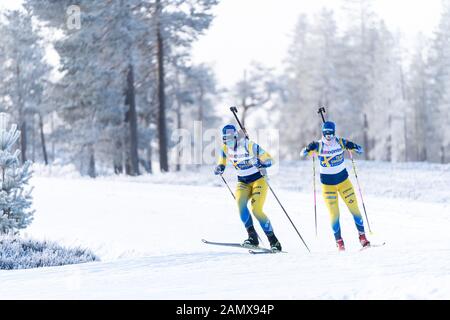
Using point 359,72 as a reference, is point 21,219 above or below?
below

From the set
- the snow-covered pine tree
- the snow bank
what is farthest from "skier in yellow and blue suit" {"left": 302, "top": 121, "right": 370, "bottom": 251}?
the snow-covered pine tree

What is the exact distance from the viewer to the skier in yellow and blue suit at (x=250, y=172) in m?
9.52

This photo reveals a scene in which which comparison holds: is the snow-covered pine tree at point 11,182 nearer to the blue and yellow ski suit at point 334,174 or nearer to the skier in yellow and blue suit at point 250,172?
the skier in yellow and blue suit at point 250,172

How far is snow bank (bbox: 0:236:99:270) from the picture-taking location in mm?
9289

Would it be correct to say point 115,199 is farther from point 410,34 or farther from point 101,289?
point 410,34

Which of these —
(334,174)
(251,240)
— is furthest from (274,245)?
(334,174)

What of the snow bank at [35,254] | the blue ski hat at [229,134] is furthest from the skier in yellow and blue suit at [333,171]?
the snow bank at [35,254]

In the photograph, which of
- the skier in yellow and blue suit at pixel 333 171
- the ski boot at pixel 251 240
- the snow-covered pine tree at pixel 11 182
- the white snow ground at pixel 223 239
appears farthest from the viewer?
the snow-covered pine tree at pixel 11 182

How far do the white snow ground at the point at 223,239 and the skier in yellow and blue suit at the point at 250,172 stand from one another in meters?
0.68

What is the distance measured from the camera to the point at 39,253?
989 centimetres

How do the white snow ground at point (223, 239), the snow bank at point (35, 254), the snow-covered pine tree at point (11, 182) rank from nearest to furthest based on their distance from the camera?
1. the white snow ground at point (223, 239)
2. the snow bank at point (35, 254)
3. the snow-covered pine tree at point (11, 182)

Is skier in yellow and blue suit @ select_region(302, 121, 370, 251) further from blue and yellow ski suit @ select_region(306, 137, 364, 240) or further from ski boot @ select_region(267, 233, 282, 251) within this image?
ski boot @ select_region(267, 233, 282, 251)
